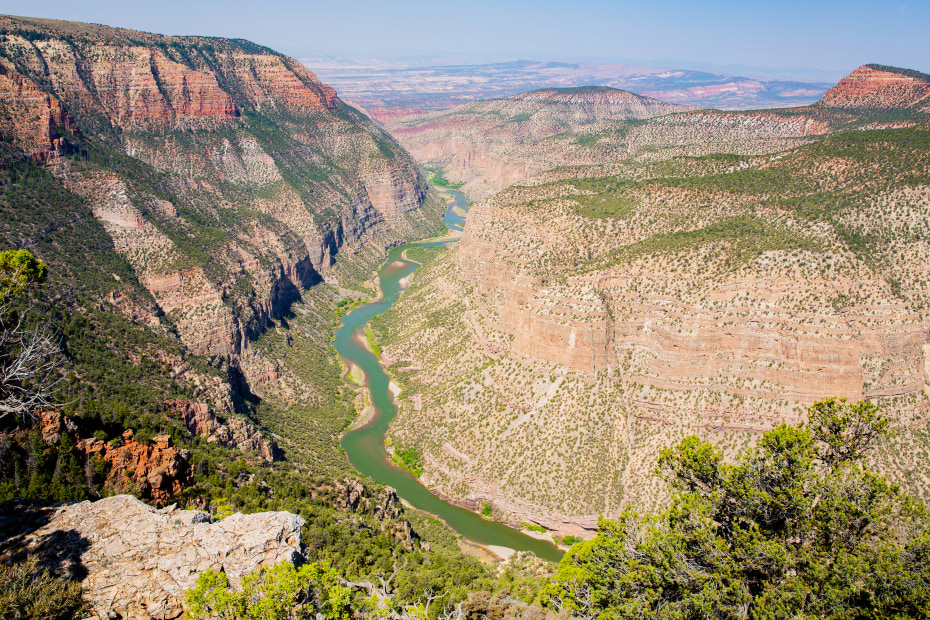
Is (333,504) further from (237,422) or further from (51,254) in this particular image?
(51,254)

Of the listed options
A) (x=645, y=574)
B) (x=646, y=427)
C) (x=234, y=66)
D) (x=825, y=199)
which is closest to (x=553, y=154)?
(x=234, y=66)

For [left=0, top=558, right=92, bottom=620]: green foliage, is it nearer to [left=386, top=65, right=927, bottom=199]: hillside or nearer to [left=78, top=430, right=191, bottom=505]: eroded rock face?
[left=78, top=430, right=191, bottom=505]: eroded rock face

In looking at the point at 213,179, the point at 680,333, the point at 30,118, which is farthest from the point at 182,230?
the point at 680,333

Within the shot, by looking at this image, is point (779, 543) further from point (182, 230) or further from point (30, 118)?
point (30, 118)

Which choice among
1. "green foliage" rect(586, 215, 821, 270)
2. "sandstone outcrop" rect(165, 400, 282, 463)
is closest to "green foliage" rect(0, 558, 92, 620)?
"sandstone outcrop" rect(165, 400, 282, 463)

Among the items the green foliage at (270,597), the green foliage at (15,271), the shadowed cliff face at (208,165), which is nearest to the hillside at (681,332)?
the shadowed cliff face at (208,165)

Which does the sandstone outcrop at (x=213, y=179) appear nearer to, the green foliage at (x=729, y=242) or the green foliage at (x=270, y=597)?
the green foliage at (x=270, y=597)
